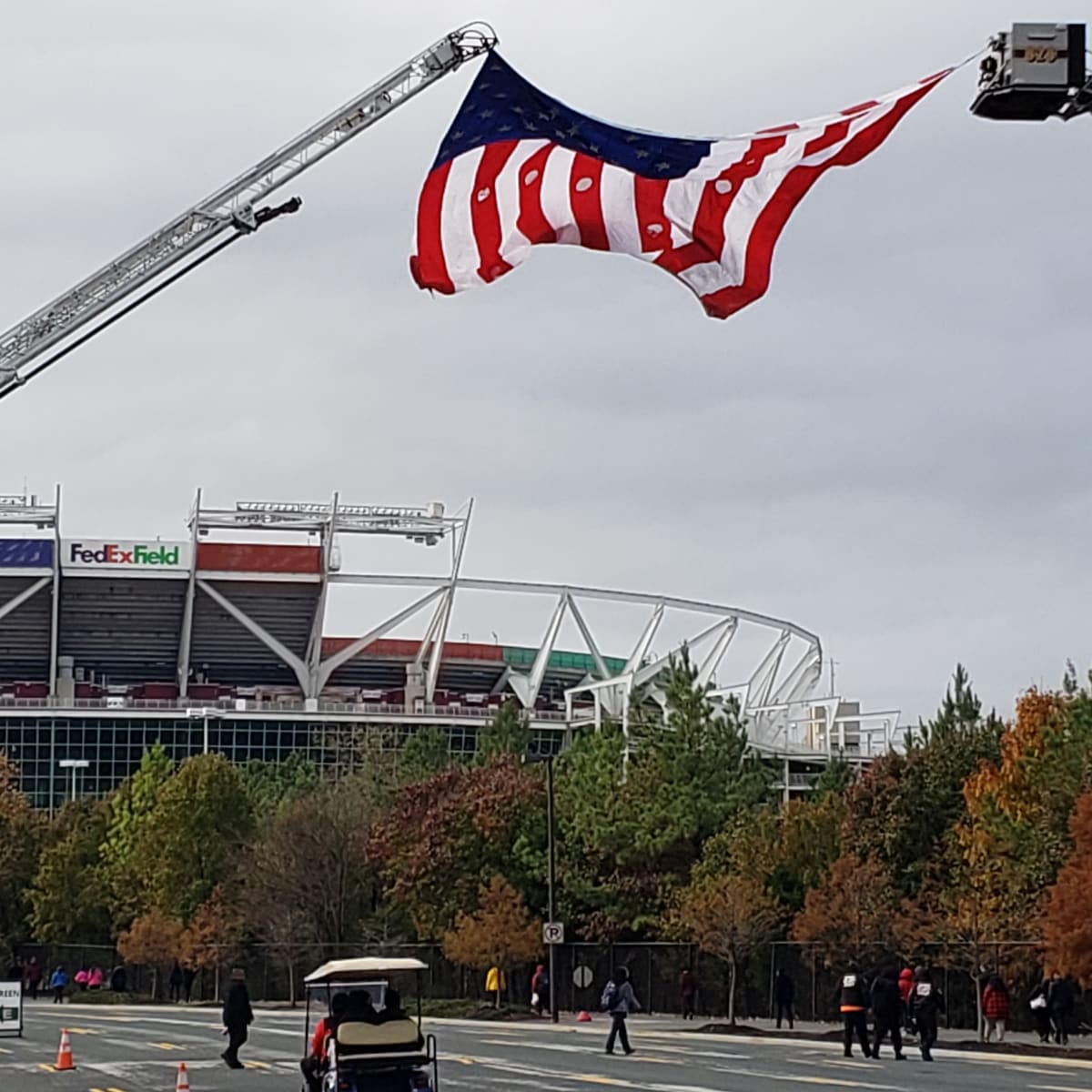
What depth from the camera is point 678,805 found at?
70625 millimetres

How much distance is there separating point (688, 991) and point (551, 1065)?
2344 cm

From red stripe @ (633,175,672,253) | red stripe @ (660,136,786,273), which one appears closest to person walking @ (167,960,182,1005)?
red stripe @ (633,175,672,253)

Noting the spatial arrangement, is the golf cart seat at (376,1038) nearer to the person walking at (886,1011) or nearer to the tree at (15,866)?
the person walking at (886,1011)

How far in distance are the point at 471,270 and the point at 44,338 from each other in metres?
16.0

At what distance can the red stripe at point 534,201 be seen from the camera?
2073 cm

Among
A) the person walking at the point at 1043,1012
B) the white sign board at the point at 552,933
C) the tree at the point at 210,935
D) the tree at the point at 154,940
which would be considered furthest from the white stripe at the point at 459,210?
the tree at the point at 154,940

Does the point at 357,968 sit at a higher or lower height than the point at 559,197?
lower

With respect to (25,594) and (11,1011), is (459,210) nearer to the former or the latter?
(11,1011)

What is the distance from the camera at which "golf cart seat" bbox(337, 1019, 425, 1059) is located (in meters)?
22.0

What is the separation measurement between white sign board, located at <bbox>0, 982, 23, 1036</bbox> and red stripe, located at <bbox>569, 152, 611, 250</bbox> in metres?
33.7

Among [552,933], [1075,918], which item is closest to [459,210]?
[1075,918]

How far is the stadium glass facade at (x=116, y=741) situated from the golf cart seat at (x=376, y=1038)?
113936 millimetres

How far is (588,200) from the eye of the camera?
20.7 metres

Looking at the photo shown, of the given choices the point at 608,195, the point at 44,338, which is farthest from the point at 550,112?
the point at 44,338
